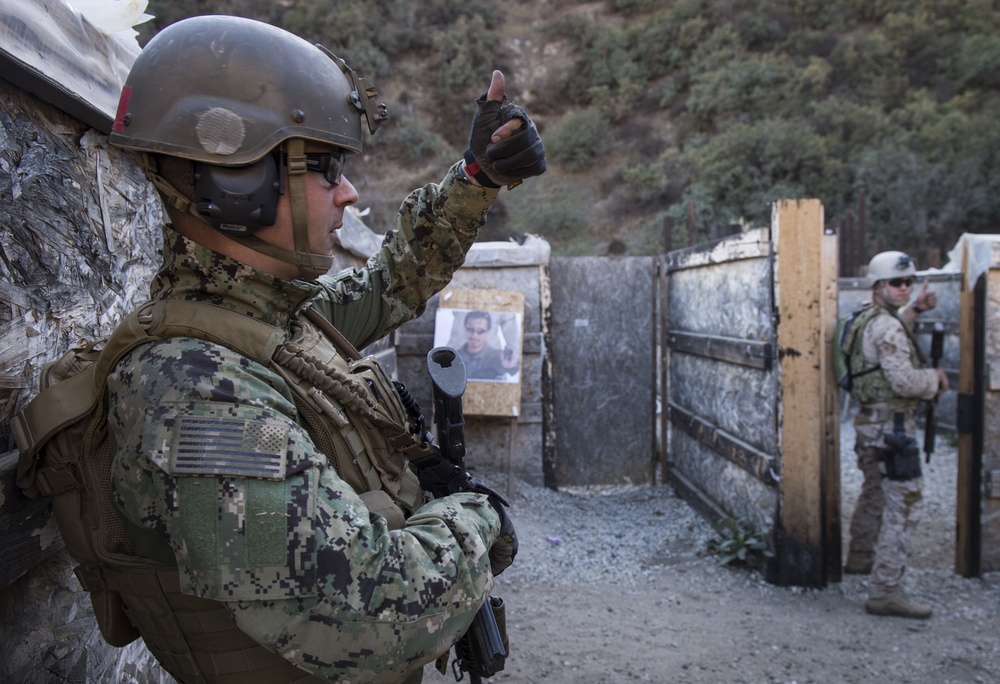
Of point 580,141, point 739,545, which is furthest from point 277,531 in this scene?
point 580,141

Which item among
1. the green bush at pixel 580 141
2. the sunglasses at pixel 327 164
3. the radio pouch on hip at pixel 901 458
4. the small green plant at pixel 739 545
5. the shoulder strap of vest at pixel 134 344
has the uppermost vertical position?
the green bush at pixel 580 141

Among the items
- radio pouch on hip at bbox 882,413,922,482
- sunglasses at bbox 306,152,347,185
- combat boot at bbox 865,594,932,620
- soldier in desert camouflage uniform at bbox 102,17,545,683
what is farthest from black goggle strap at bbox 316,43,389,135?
combat boot at bbox 865,594,932,620

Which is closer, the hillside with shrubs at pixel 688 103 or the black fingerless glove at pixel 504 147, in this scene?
the black fingerless glove at pixel 504 147

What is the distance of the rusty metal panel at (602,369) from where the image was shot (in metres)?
6.95

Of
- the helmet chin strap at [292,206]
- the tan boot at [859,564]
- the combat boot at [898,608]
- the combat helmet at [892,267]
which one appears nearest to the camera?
the helmet chin strap at [292,206]

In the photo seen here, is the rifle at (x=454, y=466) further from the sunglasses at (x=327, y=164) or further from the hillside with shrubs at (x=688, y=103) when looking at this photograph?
the hillside with shrubs at (x=688, y=103)

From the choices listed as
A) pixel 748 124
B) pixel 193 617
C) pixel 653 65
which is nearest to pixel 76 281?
pixel 193 617

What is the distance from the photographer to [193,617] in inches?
49.8

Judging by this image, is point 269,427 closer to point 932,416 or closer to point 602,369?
point 932,416

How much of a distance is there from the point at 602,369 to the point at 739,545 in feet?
8.46

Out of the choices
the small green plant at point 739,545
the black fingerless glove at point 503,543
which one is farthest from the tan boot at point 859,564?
the black fingerless glove at point 503,543

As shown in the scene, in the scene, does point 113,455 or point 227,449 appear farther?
point 113,455

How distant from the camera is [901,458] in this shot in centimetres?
427

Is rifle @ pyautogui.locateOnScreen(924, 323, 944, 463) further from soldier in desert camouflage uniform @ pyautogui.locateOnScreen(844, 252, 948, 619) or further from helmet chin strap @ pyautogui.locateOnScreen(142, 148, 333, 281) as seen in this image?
helmet chin strap @ pyautogui.locateOnScreen(142, 148, 333, 281)
